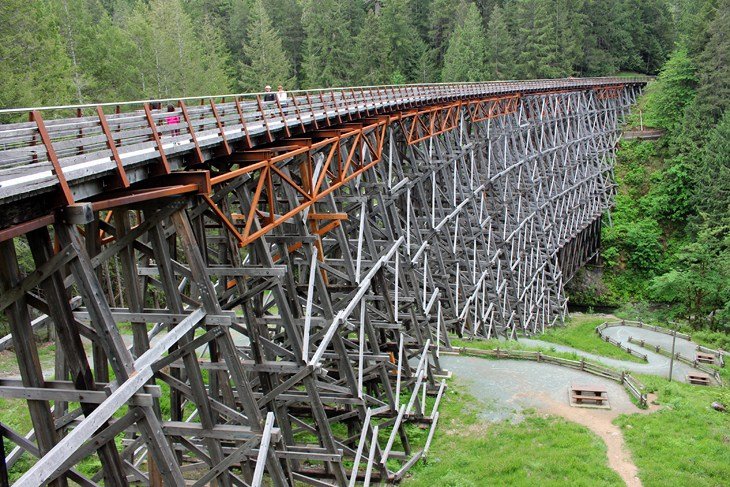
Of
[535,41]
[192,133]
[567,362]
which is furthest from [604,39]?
[192,133]

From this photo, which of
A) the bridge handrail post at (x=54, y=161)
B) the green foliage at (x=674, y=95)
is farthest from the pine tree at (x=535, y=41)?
the bridge handrail post at (x=54, y=161)

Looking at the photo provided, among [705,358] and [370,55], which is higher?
[370,55]

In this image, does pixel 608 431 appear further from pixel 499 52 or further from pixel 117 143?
pixel 499 52

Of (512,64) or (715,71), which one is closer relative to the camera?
(715,71)

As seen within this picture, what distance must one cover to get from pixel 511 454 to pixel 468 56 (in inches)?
1920

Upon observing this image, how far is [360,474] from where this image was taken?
518 inches

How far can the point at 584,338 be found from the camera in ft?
99.3

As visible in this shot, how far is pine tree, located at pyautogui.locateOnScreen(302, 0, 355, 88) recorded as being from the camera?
194 ft

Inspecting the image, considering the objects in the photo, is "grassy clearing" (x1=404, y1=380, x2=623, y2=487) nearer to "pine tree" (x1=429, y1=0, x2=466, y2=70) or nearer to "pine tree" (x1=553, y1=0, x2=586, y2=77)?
"pine tree" (x1=553, y1=0, x2=586, y2=77)

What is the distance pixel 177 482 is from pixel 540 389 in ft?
46.0

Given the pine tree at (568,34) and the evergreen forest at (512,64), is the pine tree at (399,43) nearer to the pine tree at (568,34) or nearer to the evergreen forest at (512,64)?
the evergreen forest at (512,64)

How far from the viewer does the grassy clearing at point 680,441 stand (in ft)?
44.0

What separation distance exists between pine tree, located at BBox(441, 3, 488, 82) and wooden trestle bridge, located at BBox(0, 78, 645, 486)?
1166 inches

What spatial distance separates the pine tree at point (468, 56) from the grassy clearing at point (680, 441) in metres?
43.4
